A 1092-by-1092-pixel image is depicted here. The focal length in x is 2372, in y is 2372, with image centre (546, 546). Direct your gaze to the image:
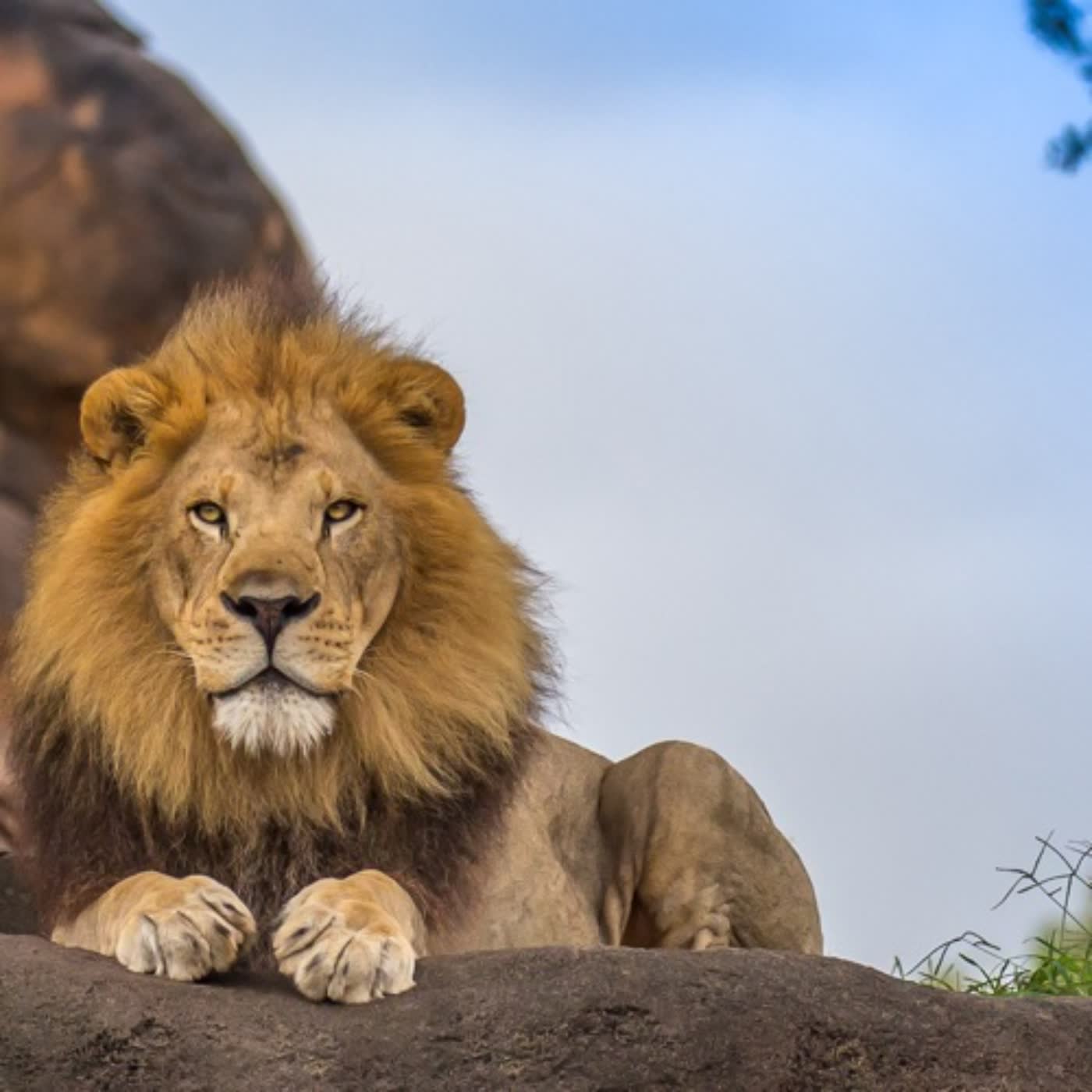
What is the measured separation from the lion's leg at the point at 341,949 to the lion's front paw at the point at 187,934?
0.07 m

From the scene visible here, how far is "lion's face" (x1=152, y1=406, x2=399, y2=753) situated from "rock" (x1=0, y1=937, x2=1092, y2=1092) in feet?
1.39

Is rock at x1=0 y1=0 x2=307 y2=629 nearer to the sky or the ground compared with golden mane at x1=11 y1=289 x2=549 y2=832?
nearer to the sky

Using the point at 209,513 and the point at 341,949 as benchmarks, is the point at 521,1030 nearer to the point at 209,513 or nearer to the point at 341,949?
the point at 341,949

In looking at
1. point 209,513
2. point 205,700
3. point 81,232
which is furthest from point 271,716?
point 81,232

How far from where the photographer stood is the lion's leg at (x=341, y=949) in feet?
11.0

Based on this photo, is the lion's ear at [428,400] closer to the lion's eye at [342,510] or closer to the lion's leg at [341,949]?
the lion's eye at [342,510]

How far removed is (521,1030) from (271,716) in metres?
0.62

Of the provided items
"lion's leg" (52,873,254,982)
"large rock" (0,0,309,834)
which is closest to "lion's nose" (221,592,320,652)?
"lion's leg" (52,873,254,982)

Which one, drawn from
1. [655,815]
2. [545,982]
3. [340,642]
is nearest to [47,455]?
[655,815]

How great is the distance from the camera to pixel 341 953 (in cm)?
337

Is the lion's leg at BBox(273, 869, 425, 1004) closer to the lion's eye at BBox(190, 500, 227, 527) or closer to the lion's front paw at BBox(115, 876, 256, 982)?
the lion's front paw at BBox(115, 876, 256, 982)

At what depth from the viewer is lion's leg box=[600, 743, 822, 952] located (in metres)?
5.22

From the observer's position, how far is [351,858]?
152 inches

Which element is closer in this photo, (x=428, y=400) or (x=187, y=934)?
(x=187, y=934)
